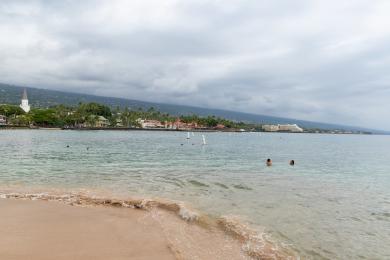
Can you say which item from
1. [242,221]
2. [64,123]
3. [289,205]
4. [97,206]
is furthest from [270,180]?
[64,123]

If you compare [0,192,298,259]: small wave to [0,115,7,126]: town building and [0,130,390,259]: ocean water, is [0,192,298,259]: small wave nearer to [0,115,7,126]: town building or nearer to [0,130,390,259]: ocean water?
[0,130,390,259]: ocean water

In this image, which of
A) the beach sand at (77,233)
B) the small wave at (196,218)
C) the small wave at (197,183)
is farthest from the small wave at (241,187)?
the beach sand at (77,233)

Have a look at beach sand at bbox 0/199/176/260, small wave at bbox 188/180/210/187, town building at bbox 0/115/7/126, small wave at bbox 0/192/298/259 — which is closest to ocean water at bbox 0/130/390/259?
small wave at bbox 188/180/210/187

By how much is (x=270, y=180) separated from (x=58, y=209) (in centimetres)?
1772

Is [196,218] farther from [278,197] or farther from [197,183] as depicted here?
[197,183]

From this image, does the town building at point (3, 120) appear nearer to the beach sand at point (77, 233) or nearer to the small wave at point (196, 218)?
the small wave at point (196, 218)

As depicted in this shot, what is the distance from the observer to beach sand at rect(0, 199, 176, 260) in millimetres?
9484

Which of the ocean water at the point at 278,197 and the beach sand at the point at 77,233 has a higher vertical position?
the beach sand at the point at 77,233

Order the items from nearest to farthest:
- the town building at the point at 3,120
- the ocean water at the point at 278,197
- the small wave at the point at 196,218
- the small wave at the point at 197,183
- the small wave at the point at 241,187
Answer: the small wave at the point at 196,218 < the ocean water at the point at 278,197 < the small wave at the point at 241,187 < the small wave at the point at 197,183 < the town building at the point at 3,120

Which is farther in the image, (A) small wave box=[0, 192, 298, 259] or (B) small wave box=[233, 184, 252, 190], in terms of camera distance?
(B) small wave box=[233, 184, 252, 190]

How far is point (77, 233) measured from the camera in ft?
36.9

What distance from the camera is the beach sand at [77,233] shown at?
9484 mm

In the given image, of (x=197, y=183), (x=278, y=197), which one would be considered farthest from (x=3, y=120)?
(x=278, y=197)

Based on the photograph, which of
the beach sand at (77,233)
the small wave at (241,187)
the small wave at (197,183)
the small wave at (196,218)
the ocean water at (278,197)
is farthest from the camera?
the small wave at (197,183)
